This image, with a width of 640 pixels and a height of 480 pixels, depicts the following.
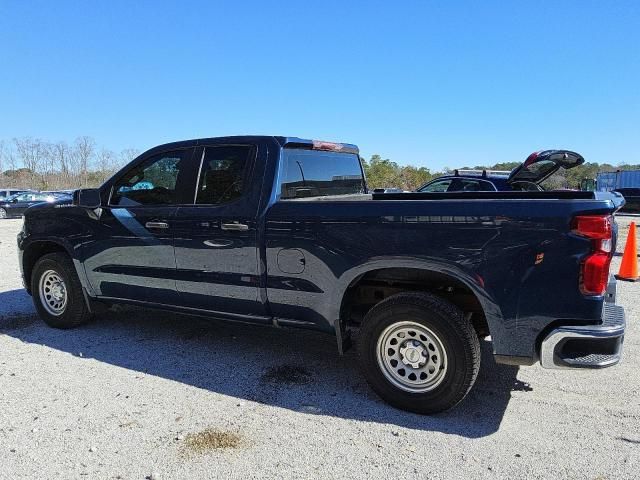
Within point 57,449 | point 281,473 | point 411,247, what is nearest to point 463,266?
point 411,247

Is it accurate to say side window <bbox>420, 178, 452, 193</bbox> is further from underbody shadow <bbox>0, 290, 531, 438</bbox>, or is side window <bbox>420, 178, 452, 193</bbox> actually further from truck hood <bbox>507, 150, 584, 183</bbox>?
underbody shadow <bbox>0, 290, 531, 438</bbox>

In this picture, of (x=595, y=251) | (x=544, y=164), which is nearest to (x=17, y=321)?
(x=595, y=251)

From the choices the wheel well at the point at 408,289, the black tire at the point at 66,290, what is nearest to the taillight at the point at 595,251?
the wheel well at the point at 408,289

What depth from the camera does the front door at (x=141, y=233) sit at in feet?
14.9

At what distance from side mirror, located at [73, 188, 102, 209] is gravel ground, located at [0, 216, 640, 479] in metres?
1.40

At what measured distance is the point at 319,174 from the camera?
4.67 meters

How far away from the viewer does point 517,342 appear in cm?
322

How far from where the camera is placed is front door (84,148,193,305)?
179 inches

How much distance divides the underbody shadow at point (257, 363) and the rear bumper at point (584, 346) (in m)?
0.65

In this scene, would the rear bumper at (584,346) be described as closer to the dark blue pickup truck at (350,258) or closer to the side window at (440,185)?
the dark blue pickup truck at (350,258)

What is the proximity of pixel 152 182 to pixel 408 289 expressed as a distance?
2.62m

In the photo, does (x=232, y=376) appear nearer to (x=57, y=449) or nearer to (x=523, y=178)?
(x=57, y=449)

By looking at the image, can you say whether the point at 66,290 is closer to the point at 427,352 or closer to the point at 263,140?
the point at 263,140

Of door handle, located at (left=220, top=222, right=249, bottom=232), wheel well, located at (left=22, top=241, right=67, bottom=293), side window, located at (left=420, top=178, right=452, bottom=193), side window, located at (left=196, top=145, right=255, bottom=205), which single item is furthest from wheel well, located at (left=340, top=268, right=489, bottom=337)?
side window, located at (left=420, top=178, right=452, bottom=193)
